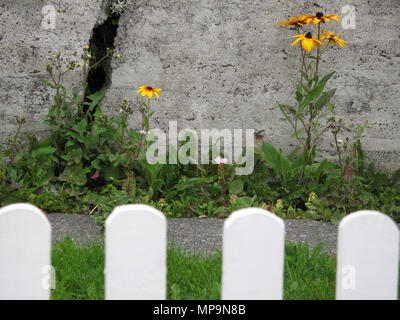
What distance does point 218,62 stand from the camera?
3.49 metres

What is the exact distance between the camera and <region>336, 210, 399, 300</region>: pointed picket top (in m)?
1.29

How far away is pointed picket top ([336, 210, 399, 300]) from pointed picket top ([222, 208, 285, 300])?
0.15 metres

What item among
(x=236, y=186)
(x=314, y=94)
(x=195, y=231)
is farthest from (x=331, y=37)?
(x=195, y=231)

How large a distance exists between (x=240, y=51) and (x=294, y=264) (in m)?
1.76

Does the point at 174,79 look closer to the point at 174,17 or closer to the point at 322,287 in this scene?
the point at 174,17

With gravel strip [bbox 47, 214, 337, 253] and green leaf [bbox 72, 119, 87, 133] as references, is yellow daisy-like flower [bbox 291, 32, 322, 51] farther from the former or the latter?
green leaf [bbox 72, 119, 87, 133]

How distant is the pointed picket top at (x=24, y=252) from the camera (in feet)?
4.15

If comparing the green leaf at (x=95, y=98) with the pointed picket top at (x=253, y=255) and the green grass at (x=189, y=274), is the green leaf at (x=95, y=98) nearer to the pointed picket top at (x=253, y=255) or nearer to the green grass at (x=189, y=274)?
the green grass at (x=189, y=274)

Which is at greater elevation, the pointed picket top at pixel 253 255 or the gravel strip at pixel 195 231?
the pointed picket top at pixel 253 255

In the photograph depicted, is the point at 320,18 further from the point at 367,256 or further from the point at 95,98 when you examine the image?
the point at 367,256

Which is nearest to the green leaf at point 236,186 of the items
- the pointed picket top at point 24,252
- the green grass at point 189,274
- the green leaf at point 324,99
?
the green leaf at point 324,99

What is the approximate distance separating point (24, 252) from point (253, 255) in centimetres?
55

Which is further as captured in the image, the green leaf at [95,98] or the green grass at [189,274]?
the green leaf at [95,98]

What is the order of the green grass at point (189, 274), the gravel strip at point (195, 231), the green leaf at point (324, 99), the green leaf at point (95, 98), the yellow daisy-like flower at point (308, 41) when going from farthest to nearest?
the green leaf at point (95, 98) → the green leaf at point (324, 99) → the yellow daisy-like flower at point (308, 41) → the gravel strip at point (195, 231) → the green grass at point (189, 274)
